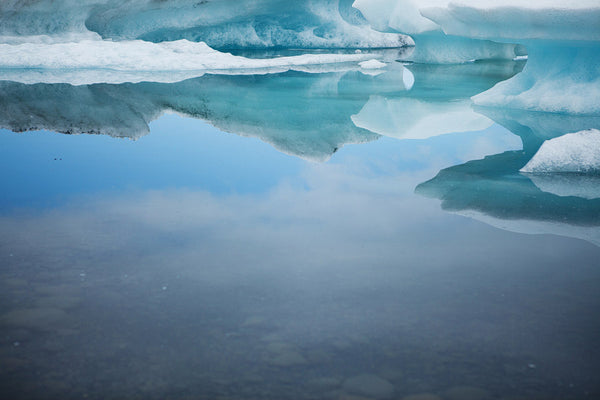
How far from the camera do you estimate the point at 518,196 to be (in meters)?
2.28

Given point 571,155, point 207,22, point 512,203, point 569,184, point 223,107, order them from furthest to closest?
1. point 207,22
2. point 223,107
3. point 571,155
4. point 569,184
5. point 512,203

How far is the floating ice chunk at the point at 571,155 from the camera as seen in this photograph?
260 cm

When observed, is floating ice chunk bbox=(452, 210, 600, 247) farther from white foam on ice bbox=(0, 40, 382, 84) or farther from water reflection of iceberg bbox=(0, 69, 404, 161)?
white foam on ice bbox=(0, 40, 382, 84)

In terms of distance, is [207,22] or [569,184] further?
[207,22]

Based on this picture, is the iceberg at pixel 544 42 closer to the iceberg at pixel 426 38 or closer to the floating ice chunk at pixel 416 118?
the floating ice chunk at pixel 416 118

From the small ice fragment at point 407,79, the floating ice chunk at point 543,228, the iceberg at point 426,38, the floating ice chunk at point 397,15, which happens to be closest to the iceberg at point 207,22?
the iceberg at point 426,38

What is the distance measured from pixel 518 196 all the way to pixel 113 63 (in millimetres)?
6149

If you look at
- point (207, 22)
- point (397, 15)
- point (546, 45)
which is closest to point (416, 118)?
point (546, 45)

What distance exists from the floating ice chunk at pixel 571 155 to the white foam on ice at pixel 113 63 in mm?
4760

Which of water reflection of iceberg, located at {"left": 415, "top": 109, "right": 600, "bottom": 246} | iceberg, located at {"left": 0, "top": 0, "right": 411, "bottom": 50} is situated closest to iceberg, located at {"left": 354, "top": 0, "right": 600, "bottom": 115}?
water reflection of iceberg, located at {"left": 415, "top": 109, "right": 600, "bottom": 246}

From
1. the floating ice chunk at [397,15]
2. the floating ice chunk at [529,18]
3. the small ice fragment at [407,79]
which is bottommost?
the small ice fragment at [407,79]

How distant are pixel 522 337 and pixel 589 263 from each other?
54 centimetres

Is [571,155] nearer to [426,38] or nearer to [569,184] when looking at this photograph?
[569,184]

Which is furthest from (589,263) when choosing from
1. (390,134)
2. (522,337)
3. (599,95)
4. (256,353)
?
(599,95)
